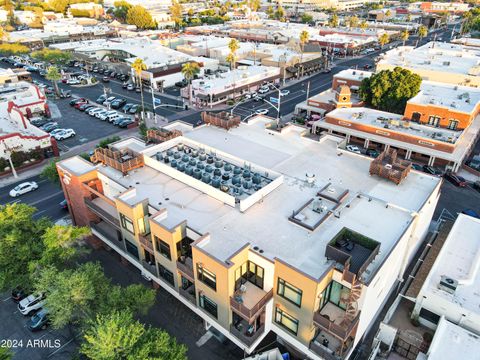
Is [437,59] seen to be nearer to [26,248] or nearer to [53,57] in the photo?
[26,248]

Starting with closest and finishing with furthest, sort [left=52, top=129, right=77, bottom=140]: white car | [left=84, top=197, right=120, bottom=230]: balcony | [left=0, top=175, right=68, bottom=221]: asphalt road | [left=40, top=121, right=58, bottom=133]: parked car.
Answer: [left=84, top=197, right=120, bottom=230]: balcony → [left=0, top=175, right=68, bottom=221]: asphalt road → [left=52, top=129, right=77, bottom=140]: white car → [left=40, top=121, right=58, bottom=133]: parked car

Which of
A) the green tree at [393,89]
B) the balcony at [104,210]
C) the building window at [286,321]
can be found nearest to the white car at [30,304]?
the balcony at [104,210]

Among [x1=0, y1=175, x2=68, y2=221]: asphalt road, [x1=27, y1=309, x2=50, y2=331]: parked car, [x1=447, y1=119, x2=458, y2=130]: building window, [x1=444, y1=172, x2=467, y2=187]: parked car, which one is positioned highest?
[x1=447, y1=119, x2=458, y2=130]: building window

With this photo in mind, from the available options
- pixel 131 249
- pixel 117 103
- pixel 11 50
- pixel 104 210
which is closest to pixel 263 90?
pixel 117 103

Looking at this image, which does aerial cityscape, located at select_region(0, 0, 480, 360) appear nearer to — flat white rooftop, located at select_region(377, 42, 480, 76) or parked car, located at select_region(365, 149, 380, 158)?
parked car, located at select_region(365, 149, 380, 158)

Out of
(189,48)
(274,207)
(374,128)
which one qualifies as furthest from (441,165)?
(189,48)

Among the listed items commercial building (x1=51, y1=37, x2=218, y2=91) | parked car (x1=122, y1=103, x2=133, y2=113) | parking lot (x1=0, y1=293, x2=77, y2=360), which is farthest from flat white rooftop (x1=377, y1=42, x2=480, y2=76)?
parking lot (x1=0, y1=293, x2=77, y2=360)

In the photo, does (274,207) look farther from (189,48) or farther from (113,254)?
(189,48)

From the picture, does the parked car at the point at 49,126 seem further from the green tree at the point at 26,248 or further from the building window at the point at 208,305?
the building window at the point at 208,305
